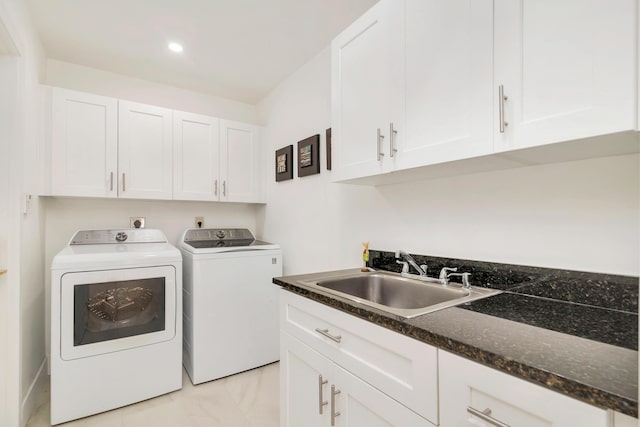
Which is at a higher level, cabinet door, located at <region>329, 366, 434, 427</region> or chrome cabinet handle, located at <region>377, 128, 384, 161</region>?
chrome cabinet handle, located at <region>377, 128, 384, 161</region>

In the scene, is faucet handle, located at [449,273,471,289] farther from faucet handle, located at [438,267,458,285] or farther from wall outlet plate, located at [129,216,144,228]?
wall outlet plate, located at [129,216,144,228]

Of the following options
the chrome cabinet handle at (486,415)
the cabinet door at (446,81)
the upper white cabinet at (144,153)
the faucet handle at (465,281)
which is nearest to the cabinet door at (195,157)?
the upper white cabinet at (144,153)

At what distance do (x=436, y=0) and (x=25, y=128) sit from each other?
2.25m

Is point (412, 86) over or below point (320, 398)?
over

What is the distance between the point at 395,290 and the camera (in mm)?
1591

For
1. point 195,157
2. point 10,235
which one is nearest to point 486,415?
point 10,235

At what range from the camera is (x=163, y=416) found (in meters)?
1.90

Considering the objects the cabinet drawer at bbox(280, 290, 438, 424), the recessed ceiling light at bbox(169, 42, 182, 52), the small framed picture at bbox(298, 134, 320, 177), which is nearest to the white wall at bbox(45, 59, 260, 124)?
the recessed ceiling light at bbox(169, 42, 182, 52)

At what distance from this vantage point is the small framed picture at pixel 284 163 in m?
2.66

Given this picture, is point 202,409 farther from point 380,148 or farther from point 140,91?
point 140,91

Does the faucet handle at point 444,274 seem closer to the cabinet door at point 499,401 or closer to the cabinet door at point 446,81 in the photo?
the cabinet door at point 446,81

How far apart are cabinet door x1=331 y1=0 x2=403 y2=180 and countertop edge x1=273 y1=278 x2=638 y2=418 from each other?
70 centimetres

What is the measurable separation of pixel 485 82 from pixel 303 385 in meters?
1.38

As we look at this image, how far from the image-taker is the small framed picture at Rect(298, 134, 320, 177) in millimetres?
2344
